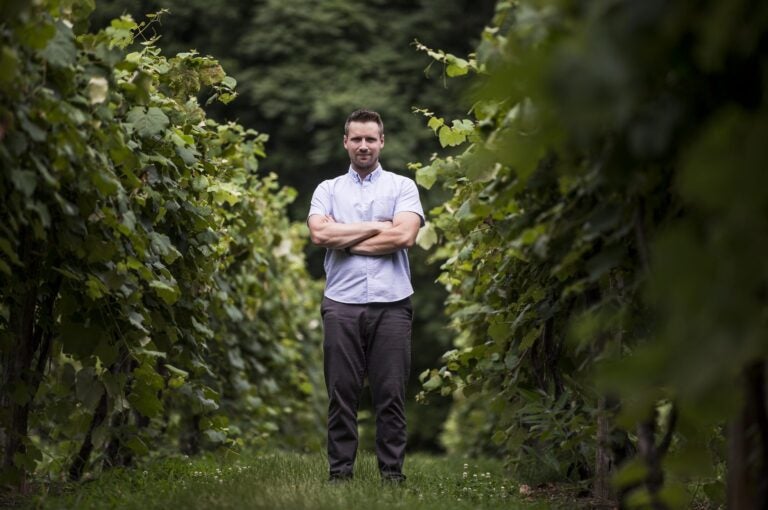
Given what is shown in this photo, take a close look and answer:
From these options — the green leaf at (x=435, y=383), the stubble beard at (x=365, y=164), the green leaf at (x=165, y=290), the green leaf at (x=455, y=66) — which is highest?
the green leaf at (x=455, y=66)

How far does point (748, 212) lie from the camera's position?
100 inches

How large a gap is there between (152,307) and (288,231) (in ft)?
19.2

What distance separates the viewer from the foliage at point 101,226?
4.04 metres

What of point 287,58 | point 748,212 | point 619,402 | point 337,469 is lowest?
point 337,469

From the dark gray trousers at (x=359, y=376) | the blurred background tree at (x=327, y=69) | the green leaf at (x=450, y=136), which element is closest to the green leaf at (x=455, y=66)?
the green leaf at (x=450, y=136)

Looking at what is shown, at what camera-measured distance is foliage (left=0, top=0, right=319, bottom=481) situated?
4.04 m

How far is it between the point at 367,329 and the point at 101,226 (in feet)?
5.92

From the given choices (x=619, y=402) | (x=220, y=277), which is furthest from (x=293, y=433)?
(x=619, y=402)

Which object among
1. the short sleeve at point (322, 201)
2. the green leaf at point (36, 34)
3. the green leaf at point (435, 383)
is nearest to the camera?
the green leaf at point (36, 34)

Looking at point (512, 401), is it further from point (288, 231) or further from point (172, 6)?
point (172, 6)

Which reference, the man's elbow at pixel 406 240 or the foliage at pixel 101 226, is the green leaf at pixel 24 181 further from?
the man's elbow at pixel 406 240

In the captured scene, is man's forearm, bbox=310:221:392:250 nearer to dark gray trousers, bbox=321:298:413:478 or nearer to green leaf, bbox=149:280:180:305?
dark gray trousers, bbox=321:298:413:478

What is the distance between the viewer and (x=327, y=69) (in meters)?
18.6

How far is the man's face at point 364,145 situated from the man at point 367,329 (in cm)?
33
